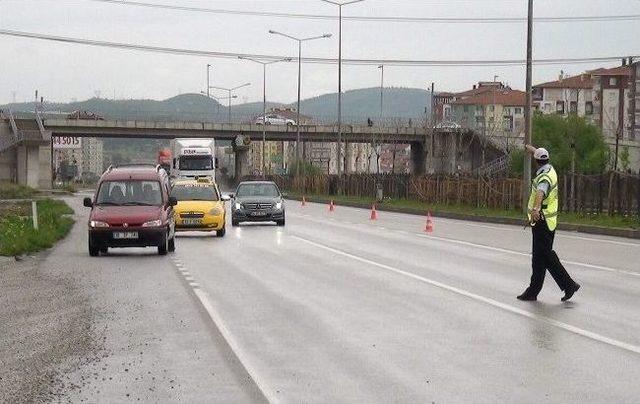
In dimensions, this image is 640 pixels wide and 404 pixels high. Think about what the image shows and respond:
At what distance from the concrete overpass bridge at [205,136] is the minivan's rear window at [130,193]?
270 ft

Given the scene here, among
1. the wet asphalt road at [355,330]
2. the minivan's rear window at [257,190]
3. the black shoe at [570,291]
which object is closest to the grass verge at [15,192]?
the minivan's rear window at [257,190]

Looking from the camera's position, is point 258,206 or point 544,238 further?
point 258,206

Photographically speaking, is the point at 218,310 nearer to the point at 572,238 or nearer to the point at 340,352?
the point at 340,352

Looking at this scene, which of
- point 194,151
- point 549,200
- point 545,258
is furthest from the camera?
point 194,151

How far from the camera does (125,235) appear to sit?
26359mm

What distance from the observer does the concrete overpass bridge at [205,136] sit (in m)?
113

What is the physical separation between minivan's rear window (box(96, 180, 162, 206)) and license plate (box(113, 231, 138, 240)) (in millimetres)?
1421

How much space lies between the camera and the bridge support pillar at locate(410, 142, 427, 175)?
12875 cm

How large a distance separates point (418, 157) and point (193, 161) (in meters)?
65.6

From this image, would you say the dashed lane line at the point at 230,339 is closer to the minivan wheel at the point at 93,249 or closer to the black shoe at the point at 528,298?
the black shoe at the point at 528,298

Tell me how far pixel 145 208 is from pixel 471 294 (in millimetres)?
11874

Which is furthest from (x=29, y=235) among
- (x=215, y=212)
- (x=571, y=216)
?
(x=571, y=216)

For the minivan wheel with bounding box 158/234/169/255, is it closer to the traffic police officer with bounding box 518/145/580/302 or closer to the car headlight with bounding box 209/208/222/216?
the car headlight with bounding box 209/208/222/216

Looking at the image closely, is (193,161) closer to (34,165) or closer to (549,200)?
(34,165)
